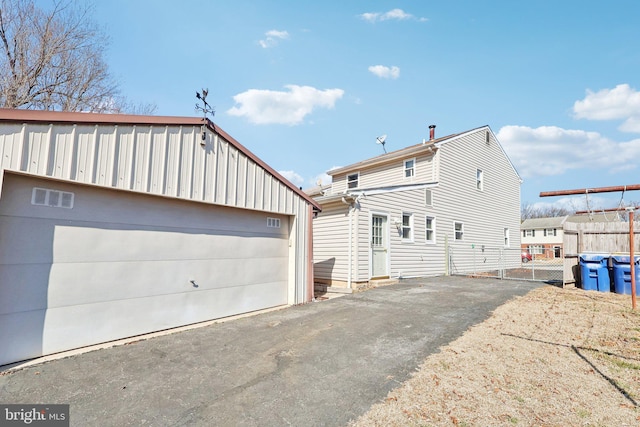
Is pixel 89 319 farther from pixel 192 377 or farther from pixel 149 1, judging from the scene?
pixel 149 1

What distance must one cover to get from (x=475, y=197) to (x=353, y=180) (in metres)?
6.66

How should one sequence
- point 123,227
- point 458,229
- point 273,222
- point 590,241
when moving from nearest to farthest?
point 123,227, point 273,222, point 590,241, point 458,229

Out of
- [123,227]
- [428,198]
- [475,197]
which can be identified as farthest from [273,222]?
[475,197]

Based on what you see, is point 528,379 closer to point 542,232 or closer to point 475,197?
point 475,197

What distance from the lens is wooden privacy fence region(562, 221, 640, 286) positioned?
10117mm

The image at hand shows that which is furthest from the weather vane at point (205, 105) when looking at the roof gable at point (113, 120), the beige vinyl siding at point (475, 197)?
the beige vinyl siding at point (475, 197)

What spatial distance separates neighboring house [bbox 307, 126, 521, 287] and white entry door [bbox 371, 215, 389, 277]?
1.4 inches

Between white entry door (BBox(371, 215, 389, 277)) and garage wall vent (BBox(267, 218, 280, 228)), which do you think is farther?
white entry door (BBox(371, 215, 389, 277))

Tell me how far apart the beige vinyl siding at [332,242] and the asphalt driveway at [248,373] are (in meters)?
4.13

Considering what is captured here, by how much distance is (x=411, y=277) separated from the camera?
1208cm

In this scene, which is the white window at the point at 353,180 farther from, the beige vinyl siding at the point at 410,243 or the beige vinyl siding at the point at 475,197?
the beige vinyl siding at the point at 410,243

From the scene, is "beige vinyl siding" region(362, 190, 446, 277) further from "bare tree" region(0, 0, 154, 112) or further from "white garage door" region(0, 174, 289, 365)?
"bare tree" region(0, 0, 154, 112)

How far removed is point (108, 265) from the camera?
4863 millimetres

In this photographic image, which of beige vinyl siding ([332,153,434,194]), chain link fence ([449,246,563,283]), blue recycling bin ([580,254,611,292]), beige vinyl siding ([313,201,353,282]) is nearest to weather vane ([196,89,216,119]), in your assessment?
beige vinyl siding ([313,201,353,282])
